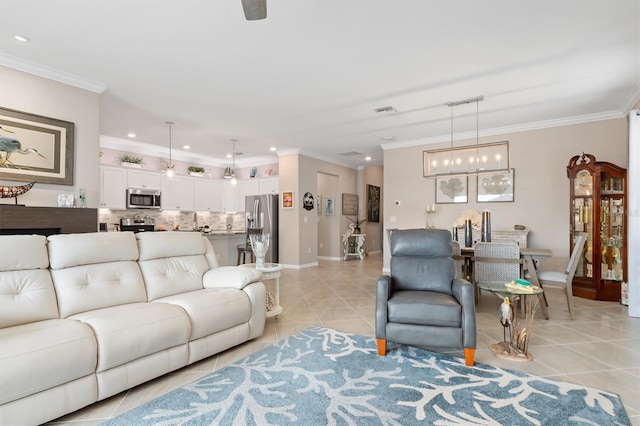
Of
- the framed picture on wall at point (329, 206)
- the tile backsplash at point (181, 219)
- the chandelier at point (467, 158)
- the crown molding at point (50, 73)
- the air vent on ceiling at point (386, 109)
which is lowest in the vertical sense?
the tile backsplash at point (181, 219)

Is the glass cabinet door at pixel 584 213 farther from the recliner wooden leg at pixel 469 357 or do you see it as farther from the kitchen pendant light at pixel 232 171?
the kitchen pendant light at pixel 232 171

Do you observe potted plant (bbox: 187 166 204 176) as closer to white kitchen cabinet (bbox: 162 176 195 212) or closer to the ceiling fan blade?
white kitchen cabinet (bbox: 162 176 195 212)

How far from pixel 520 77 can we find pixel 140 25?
387cm

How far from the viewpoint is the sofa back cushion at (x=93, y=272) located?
7.79 ft

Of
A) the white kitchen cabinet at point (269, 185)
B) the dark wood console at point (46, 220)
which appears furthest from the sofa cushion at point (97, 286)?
the white kitchen cabinet at point (269, 185)

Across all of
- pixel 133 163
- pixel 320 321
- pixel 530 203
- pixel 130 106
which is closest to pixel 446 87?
pixel 530 203

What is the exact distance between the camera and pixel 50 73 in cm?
354

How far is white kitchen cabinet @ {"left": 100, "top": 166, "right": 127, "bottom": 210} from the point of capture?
6.62m

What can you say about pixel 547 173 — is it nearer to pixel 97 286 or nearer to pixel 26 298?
pixel 97 286

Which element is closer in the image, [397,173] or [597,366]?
[597,366]

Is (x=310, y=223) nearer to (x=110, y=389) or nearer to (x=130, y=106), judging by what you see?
(x=130, y=106)

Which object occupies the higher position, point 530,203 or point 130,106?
point 130,106

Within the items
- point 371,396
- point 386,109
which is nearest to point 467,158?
point 386,109

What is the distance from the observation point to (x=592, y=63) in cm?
340
